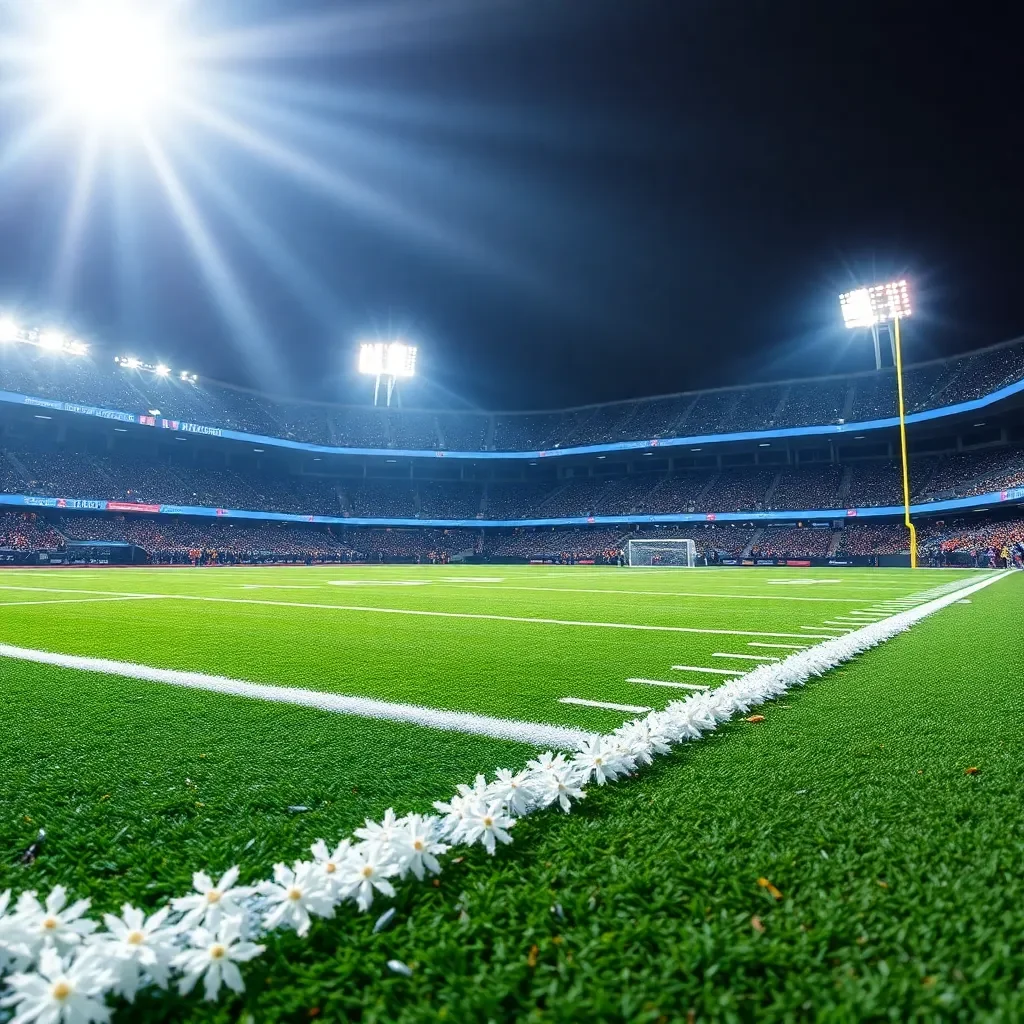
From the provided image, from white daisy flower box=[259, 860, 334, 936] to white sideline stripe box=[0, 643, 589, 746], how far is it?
127 cm

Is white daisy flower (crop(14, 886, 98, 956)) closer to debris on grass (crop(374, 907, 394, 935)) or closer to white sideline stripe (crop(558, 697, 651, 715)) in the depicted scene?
debris on grass (crop(374, 907, 394, 935))

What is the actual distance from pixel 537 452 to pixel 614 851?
57.6 metres

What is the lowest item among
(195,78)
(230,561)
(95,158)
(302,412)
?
(230,561)

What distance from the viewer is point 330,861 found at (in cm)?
135

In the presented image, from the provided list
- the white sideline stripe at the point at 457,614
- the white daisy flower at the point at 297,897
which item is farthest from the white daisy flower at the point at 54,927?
the white sideline stripe at the point at 457,614

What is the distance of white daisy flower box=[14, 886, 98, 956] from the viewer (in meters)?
1.14

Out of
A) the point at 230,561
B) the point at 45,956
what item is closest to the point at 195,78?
the point at 230,561

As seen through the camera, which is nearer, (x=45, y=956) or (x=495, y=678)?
(x=45, y=956)

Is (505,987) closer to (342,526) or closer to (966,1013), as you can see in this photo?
(966,1013)

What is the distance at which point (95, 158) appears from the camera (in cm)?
2777

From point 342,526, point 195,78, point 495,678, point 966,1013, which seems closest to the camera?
point 966,1013

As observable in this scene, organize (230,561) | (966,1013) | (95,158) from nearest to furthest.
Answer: (966,1013) < (95,158) < (230,561)

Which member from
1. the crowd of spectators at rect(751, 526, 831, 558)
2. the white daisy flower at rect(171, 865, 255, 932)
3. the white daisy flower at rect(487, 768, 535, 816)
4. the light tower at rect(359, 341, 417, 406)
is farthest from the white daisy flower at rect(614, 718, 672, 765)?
the light tower at rect(359, 341, 417, 406)

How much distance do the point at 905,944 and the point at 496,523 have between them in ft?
191
